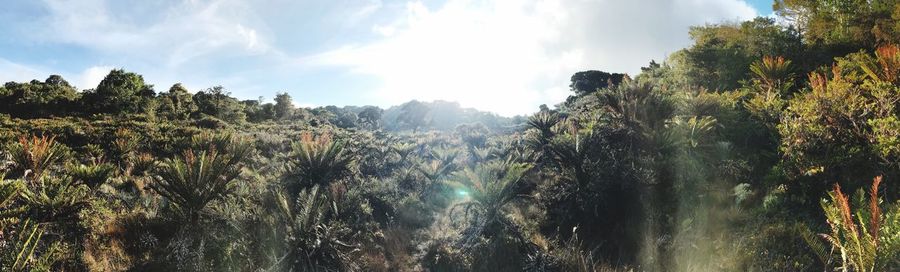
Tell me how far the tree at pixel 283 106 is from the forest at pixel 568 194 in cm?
2055

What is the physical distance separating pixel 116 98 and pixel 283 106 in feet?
48.1

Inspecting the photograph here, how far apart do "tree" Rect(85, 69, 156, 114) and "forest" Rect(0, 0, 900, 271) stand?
686 cm

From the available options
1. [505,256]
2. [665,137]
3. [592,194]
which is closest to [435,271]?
[505,256]

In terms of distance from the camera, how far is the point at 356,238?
8445 mm

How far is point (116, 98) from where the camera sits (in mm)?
22344

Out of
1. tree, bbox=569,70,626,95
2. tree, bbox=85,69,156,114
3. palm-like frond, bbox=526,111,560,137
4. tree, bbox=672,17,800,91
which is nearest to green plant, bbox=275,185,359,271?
palm-like frond, bbox=526,111,560,137

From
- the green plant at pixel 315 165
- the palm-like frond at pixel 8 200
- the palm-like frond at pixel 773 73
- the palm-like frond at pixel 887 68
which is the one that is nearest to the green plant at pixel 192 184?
the palm-like frond at pixel 8 200

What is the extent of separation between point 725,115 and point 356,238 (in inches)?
376

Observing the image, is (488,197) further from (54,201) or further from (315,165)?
(54,201)

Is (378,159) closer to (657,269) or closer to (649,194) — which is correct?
(649,194)

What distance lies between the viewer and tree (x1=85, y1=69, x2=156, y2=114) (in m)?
22.0

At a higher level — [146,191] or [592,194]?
[146,191]

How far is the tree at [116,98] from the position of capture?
22.0 meters

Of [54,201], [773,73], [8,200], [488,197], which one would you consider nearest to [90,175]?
[54,201]
